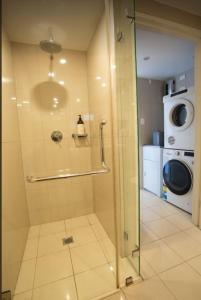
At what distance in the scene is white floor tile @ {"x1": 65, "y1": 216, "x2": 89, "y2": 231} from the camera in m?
1.99

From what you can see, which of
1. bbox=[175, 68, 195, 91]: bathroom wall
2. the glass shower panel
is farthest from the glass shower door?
bbox=[175, 68, 195, 91]: bathroom wall

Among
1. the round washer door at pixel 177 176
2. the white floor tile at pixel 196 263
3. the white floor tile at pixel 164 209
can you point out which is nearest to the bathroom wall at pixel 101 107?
the white floor tile at pixel 196 263

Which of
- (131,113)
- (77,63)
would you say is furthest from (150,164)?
(77,63)

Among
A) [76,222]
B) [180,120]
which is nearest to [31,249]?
[76,222]

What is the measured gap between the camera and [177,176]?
2217 mm

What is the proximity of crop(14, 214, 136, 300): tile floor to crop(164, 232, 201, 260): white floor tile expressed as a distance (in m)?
0.55

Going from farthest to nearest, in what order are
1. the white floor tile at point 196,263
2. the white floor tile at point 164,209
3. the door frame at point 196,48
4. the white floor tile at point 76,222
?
the white floor tile at point 164,209 → the white floor tile at point 76,222 → the door frame at point 196,48 → the white floor tile at point 196,263

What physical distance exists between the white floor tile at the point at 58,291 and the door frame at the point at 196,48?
155 cm

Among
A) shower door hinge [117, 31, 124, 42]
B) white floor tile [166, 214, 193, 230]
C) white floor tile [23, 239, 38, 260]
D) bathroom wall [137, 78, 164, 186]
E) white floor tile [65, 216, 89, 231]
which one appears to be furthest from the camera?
bathroom wall [137, 78, 164, 186]

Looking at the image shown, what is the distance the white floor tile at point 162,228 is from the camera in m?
1.75

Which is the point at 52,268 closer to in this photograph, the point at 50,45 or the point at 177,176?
the point at 177,176

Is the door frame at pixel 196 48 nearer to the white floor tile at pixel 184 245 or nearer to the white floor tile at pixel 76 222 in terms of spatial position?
the white floor tile at pixel 184 245

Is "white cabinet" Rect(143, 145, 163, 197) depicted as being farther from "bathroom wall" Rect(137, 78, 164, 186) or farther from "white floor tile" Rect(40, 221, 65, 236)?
"white floor tile" Rect(40, 221, 65, 236)

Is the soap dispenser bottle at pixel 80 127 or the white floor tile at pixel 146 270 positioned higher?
the soap dispenser bottle at pixel 80 127
